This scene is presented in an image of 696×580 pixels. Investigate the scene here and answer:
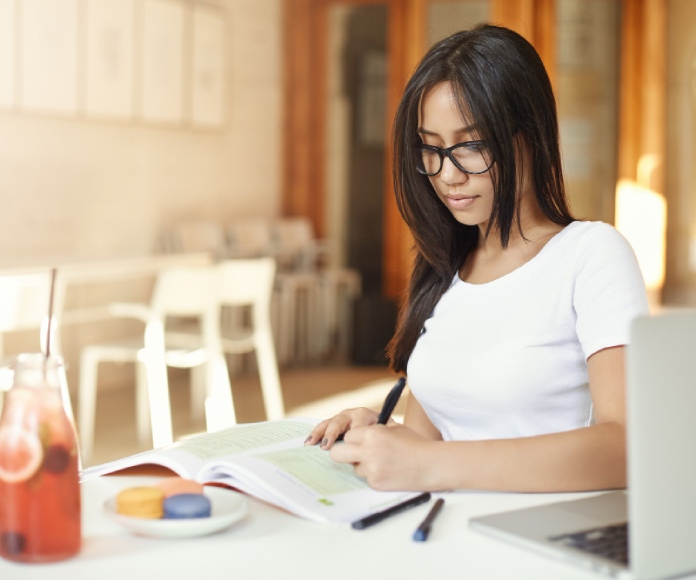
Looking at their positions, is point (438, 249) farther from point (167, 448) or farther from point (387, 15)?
point (387, 15)

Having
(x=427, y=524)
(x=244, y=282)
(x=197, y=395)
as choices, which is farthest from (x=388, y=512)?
(x=197, y=395)

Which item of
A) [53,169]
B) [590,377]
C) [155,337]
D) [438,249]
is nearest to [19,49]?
[53,169]

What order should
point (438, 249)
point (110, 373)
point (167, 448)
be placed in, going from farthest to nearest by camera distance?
1. point (110, 373)
2. point (438, 249)
3. point (167, 448)

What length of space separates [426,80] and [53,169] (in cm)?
404

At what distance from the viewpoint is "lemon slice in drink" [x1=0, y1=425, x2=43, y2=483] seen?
895 mm

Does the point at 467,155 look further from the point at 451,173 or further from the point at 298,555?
the point at 298,555

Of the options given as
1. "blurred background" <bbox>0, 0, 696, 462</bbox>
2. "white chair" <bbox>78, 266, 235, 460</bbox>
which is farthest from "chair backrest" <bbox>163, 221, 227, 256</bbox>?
"white chair" <bbox>78, 266, 235, 460</bbox>

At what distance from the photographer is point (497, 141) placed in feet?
4.64

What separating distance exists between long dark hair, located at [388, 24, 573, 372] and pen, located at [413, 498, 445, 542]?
0.53m

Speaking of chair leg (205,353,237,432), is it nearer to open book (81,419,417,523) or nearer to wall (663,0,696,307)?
open book (81,419,417,523)

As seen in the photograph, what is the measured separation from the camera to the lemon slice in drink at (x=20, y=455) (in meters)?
0.89

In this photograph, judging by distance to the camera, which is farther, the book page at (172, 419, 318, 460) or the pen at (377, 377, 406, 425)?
the pen at (377, 377, 406, 425)

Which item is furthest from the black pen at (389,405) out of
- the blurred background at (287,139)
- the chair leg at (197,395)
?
the chair leg at (197,395)

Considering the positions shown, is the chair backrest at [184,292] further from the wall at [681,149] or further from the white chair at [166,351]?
the wall at [681,149]
